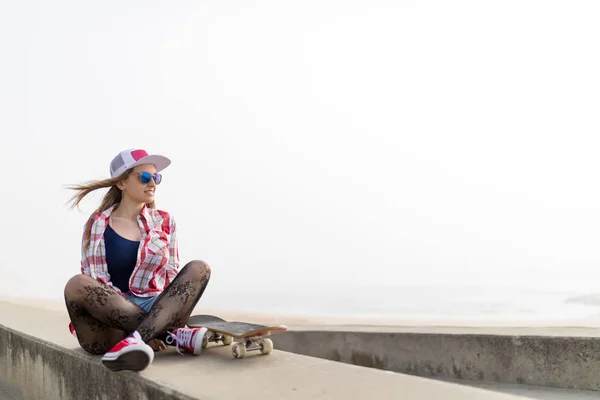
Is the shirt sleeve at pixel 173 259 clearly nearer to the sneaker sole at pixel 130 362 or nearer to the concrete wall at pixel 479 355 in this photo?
the sneaker sole at pixel 130 362

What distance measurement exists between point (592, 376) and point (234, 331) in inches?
119

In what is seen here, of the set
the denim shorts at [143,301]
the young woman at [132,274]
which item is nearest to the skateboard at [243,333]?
the young woman at [132,274]

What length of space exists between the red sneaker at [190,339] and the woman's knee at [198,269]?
0.32 m

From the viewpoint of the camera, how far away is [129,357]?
2.74m

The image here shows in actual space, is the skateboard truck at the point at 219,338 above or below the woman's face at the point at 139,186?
below

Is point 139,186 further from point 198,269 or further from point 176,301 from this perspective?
point 176,301

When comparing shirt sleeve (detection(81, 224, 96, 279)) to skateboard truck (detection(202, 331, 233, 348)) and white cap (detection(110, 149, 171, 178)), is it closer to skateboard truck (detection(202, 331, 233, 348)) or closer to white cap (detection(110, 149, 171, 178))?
white cap (detection(110, 149, 171, 178))

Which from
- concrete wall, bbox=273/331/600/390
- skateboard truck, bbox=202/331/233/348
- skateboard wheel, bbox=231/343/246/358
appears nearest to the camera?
skateboard wheel, bbox=231/343/246/358

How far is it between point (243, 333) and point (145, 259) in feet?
2.48

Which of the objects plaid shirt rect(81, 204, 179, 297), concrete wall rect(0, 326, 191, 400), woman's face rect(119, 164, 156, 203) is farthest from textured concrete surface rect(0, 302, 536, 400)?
woman's face rect(119, 164, 156, 203)

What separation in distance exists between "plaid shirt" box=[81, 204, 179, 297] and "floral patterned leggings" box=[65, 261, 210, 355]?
150 mm

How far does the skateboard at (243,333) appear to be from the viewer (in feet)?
10.1

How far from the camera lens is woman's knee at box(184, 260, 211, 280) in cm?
323

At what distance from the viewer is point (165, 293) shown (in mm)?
3188
